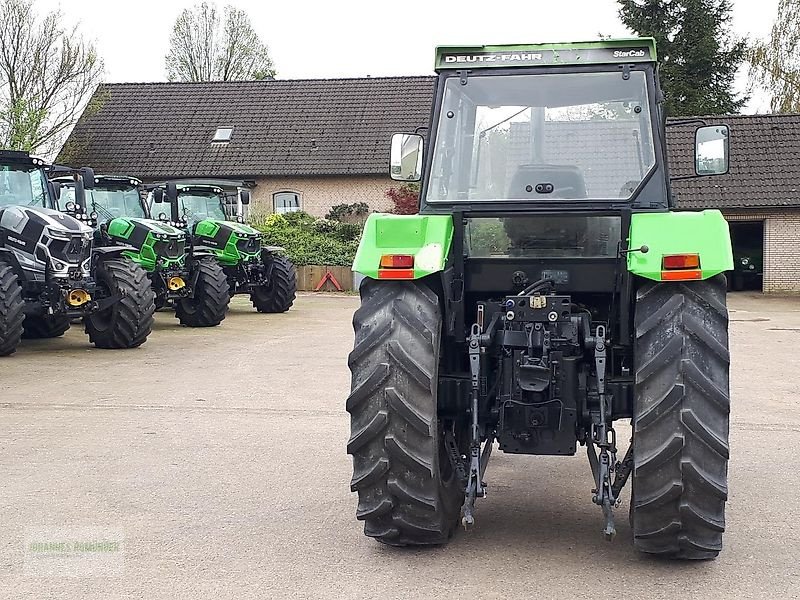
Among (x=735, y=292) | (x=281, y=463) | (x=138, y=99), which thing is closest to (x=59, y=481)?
(x=281, y=463)


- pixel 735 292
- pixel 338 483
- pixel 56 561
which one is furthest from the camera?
pixel 735 292

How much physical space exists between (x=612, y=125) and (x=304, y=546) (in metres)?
2.79

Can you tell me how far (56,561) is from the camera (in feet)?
17.4

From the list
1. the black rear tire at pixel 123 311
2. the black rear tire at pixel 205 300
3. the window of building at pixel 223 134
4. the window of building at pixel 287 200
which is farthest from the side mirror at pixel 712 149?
the window of building at pixel 223 134

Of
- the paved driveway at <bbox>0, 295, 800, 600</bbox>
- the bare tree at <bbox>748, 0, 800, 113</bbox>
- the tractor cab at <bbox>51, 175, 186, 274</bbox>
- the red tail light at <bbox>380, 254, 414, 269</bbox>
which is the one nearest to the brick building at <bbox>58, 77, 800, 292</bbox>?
the bare tree at <bbox>748, 0, 800, 113</bbox>

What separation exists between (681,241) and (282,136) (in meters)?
31.4

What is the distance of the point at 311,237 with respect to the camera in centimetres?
3108

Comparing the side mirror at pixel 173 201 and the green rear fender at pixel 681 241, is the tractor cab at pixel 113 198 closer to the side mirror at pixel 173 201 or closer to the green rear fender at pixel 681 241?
the side mirror at pixel 173 201

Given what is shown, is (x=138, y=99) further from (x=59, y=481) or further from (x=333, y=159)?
(x=59, y=481)

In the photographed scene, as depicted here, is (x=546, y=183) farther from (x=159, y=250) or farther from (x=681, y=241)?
(x=159, y=250)

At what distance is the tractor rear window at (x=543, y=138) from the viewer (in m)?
5.79

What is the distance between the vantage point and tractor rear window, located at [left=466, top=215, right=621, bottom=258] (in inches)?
218

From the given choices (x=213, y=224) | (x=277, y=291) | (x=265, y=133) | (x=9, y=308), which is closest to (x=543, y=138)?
(x=9, y=308)

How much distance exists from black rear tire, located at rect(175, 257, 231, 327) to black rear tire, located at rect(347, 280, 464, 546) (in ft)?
43.9
